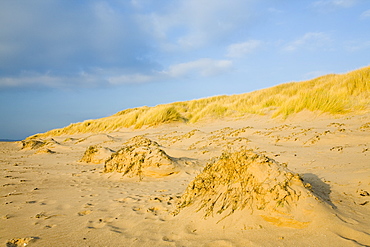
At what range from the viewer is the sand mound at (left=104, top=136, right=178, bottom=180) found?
18.6 ft

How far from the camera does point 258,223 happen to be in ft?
7.95

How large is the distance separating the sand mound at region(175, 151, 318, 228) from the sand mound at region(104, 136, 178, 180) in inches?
92.1

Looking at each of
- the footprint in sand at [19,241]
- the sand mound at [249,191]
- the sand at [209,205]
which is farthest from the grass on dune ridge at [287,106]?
the footprint in sand at [19,241]

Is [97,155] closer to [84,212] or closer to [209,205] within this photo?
[84,212]

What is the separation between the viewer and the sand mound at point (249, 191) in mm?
A: 2461

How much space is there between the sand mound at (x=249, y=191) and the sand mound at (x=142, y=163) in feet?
7.67

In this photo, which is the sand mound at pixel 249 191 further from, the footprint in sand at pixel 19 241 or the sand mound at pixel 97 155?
the sand mound at pixel 97 155

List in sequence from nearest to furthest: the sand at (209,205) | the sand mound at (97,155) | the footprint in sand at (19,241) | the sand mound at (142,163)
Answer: the sand at (209,205)
the footprint in sand at (19,241)
the sand mound at (142,163)
the sand mound at (97,155)

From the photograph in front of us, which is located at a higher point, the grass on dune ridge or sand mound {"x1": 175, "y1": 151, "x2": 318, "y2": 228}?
the grass on dune ridge

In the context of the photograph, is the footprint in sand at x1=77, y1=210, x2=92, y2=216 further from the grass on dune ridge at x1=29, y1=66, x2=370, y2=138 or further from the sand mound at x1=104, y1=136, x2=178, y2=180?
the grass on dune ridge at x1=29, y1=66, x2=370, y2=138

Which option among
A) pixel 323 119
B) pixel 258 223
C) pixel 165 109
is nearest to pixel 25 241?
pixel 258 223

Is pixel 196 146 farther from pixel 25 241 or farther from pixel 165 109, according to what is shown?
pixel 165 109

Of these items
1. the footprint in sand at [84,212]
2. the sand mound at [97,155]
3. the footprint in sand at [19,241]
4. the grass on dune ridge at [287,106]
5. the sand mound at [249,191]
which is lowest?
the footprint in sand at [84,212]

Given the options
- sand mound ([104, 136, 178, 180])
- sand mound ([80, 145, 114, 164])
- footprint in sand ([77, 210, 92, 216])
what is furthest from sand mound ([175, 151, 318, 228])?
sand mound ([80, 145, 114, 164])
